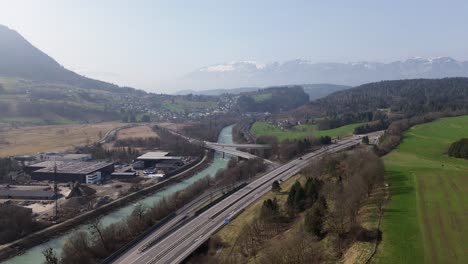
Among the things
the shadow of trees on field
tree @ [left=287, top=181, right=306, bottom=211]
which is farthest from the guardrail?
the shadow of trees on field

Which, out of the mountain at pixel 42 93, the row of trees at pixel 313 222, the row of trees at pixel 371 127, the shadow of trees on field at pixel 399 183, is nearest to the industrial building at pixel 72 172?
the row of trees at pixel 313 222

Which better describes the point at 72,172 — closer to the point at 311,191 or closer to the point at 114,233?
the point at 114,233

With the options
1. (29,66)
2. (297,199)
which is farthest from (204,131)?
(29,66)

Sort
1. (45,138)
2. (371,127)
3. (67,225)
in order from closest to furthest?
(67,225) < (371,127) < (45,138)

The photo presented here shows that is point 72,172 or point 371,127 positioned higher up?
point 371,127

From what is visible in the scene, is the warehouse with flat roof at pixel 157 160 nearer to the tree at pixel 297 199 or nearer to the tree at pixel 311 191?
the tree at pixel 297 199

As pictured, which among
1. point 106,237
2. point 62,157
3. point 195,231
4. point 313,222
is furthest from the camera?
point 62,157

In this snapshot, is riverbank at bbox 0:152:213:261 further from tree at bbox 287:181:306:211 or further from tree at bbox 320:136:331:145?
tree at bbox 320:136:331:145

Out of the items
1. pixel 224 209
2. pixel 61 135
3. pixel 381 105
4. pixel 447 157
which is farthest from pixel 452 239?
pixel 381 105
